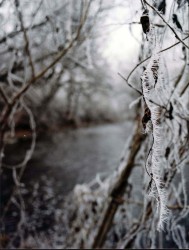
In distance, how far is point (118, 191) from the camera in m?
3.75

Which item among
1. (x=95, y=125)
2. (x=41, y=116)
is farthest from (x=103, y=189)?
(x=95, y=125)

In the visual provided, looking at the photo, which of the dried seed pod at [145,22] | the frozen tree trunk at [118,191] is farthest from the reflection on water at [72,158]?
the dried seed pod at [145,22]

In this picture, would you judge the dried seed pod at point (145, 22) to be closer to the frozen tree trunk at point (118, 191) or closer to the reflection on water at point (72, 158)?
the frozen tree trunk at point (118, 191)

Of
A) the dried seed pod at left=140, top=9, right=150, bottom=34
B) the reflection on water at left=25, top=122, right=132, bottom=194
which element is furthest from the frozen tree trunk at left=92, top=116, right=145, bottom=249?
the reflection on water at left=25, top=122, right=132, bottom=194

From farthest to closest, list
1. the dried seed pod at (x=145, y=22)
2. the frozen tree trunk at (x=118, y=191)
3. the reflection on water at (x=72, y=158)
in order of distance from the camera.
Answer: the reflection on water at (x=72, y=158)
the frozen tree trunk at (x=118, y=191)
the dried seed pod at (x=145, y=22)

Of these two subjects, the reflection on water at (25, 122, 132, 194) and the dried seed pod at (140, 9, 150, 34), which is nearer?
the dried seed pod at (140, 9, 150, 34)

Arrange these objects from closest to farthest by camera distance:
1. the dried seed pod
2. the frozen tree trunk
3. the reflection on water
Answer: the dried seed pod → the frozen tree trunk → the reflection on water

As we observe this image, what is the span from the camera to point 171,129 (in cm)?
272

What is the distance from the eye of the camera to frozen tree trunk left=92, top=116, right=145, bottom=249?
3.41 metres

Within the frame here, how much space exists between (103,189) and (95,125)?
68.5 ft

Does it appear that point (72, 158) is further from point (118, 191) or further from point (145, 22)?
point (145, 22)

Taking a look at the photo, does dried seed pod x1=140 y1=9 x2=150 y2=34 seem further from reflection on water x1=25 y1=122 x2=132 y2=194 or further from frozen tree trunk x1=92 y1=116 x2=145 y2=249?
reflection on water x1=25 y1=122 x2=132 y2=194

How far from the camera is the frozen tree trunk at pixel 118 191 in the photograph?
341cm

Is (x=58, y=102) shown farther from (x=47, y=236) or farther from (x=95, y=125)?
(x=47, y=236)
